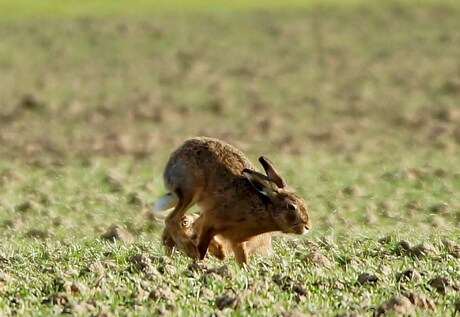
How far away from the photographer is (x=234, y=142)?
22.0m

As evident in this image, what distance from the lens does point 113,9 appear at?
3806 centimetres

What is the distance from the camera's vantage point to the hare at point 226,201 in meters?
9.84

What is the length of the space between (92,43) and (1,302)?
83.3 ft

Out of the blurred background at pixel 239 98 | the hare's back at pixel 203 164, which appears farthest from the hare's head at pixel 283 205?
the blurred background at pixel 239 98

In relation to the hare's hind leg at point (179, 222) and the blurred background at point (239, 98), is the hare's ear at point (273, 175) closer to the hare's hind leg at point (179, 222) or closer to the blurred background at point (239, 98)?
the hare's hind leg at point (179, 222)

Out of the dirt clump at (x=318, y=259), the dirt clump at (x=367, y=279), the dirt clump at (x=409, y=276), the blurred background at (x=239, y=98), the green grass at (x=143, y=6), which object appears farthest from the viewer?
the green grass at (x=143, y=6)

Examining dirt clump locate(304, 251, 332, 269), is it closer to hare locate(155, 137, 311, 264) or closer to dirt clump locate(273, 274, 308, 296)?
hare locate(155, 137, 311, 264)

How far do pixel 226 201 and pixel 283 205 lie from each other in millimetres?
472

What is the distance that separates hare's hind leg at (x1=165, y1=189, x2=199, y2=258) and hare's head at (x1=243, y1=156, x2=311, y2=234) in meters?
0.55

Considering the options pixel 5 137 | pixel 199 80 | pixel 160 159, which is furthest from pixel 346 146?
pixel 199 80

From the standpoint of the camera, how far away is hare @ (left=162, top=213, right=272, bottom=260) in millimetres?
10172

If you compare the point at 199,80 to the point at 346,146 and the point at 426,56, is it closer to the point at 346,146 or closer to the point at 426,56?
the point at 426,56

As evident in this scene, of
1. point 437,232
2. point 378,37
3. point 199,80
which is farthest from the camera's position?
point 378,37

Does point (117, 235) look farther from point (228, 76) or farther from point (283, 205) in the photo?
point (228, 76)
